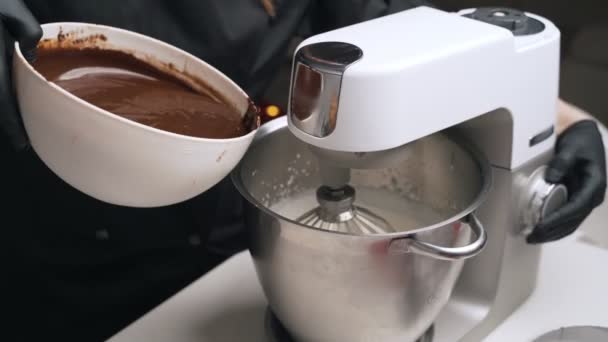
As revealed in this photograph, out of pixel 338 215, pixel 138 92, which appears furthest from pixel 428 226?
pixel 138 92

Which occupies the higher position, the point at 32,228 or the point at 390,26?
the point at 390,26

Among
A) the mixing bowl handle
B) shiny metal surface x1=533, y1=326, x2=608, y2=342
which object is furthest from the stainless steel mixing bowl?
shiny metal surface x1=533, y1=326, x2=608, y2=342

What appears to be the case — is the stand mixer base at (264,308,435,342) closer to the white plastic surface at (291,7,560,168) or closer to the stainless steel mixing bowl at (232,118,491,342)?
the stainless steel mixing bowl at (232,118,491,342)

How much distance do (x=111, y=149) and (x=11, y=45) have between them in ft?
0.36

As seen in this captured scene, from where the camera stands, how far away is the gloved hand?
42 cm

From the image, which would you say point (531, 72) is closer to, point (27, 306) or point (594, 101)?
point (27, 306)

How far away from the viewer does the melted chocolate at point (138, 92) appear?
455 millimetres

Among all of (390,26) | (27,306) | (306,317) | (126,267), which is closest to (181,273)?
(126,267)

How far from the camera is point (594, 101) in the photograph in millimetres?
1191

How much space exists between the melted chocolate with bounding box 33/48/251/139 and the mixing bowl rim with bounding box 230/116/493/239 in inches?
2.2

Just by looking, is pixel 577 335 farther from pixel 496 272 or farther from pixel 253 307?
pixel 253 307

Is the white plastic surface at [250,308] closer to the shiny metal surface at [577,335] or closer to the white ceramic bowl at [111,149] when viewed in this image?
the shiny metal surface at [577,335]

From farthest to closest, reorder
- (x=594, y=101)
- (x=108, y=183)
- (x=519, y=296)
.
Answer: (x=594, y=101) → (x=519, y=296) → (x=108, y=183)

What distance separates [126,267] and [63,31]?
35 cm
